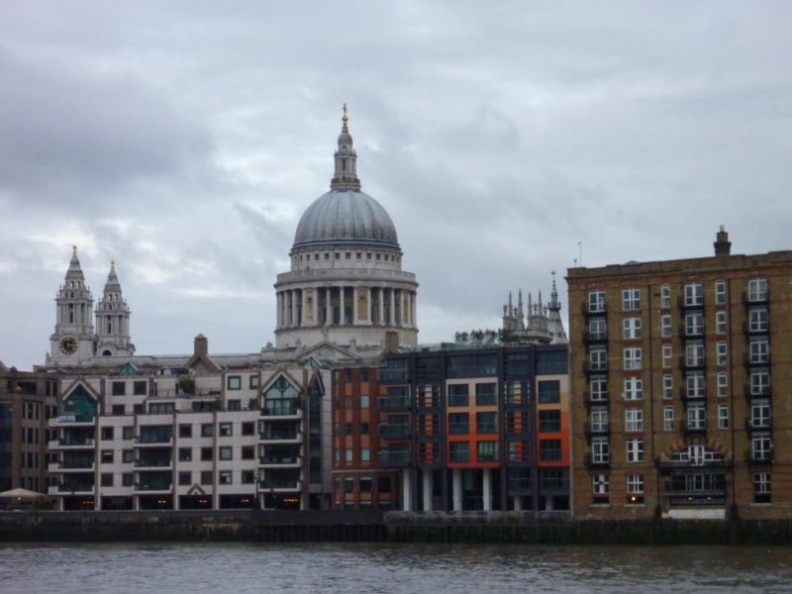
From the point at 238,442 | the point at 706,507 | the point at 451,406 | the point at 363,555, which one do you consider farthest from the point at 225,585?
the point at 238,442

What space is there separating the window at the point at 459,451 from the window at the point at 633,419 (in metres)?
23.2

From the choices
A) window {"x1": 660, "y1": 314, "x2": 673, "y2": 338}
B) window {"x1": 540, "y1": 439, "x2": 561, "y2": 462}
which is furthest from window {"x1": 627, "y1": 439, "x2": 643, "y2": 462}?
window {"x1": 540, "y1": 439, "x2": 561, "y2": 462}

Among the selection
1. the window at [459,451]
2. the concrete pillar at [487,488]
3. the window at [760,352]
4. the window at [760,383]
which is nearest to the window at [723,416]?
the window at [760,383]

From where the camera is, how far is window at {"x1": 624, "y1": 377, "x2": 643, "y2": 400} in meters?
150

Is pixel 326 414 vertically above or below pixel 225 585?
above

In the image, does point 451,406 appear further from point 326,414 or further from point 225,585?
point 225,585

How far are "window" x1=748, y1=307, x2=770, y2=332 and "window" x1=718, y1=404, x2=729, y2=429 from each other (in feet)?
18.1

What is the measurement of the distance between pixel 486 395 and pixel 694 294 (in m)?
27.5

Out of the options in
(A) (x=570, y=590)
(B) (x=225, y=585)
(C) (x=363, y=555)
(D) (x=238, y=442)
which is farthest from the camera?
(D) (x=238, y=442)

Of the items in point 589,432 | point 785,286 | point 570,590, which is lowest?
point 570,590

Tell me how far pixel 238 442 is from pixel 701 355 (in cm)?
5297

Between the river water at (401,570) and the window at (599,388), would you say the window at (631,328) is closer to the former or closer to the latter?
the window at (599,388)

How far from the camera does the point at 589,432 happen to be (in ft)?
499

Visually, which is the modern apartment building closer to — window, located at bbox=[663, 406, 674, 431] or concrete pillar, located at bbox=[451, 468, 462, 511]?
window, located at bbox=[663, 406, 674, 431]
